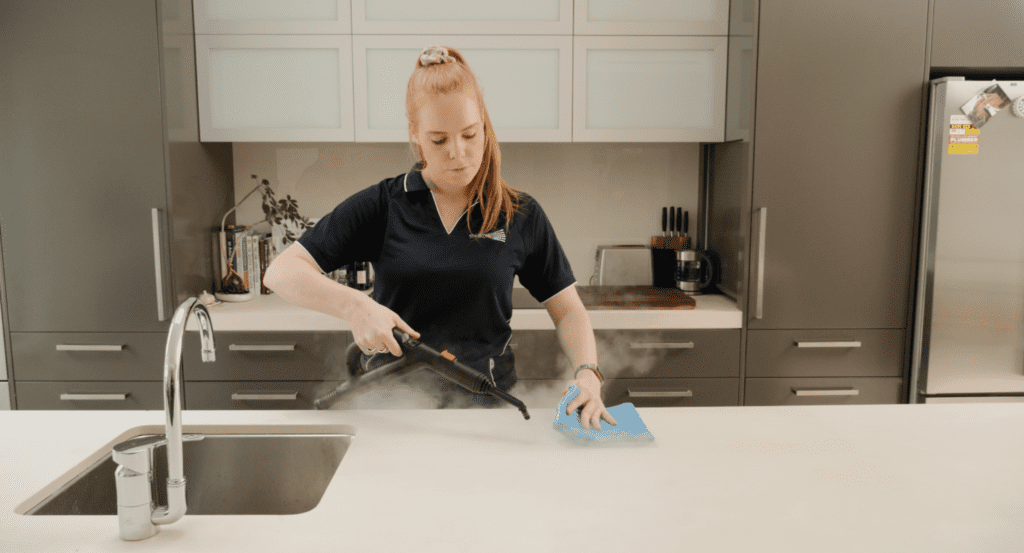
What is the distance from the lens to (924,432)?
48.3 inches

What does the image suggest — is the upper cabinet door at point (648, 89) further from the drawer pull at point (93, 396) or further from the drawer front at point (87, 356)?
the drawer pull at point (93, 396)

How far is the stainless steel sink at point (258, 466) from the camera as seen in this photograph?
4.14 ft

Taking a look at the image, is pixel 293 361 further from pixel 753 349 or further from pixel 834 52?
pixel 834 52

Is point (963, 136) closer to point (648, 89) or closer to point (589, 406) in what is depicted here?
point (648, 89)

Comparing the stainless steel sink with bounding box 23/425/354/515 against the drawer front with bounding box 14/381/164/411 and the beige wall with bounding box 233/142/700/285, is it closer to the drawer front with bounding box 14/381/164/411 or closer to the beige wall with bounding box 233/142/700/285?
the drawer front with bounding box 14/381/164/411

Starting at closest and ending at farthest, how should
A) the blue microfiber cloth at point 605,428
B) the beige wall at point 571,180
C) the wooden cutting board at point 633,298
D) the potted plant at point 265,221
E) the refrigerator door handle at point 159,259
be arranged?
the blue microfiber cloth at point 605,428
the refrigerator door handle at point 159,259
the wooden cutting board at point 633,298
the potted plant at point 265,221
the beige wall at point 571,180

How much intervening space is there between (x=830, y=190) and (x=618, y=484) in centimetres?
179

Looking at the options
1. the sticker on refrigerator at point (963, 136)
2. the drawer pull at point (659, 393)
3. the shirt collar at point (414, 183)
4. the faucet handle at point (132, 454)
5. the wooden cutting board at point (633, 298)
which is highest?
the sticker on refrigerator at point (963, 136)

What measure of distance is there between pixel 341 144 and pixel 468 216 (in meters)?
1.59

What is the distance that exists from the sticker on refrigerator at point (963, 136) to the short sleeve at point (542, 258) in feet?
5.21

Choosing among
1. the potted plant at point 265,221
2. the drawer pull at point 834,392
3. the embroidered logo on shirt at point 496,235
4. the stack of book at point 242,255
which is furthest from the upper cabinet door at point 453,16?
the drawer pull at point 834,392

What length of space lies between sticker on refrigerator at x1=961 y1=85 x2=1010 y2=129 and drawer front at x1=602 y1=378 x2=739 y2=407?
3.91 feet

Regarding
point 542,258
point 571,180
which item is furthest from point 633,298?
point 542,258

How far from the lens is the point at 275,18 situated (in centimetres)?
247
